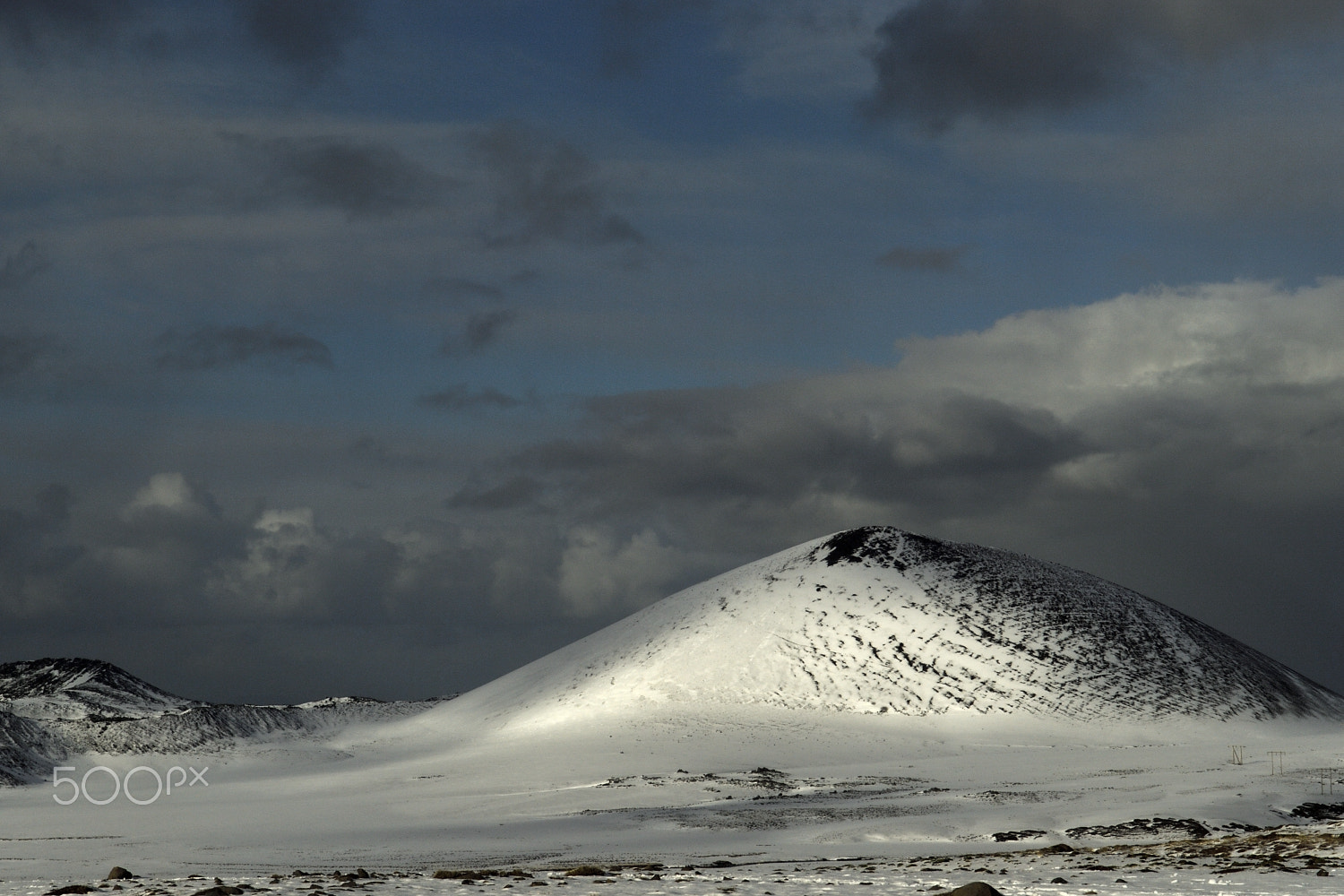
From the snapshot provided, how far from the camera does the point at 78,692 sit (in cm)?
11569

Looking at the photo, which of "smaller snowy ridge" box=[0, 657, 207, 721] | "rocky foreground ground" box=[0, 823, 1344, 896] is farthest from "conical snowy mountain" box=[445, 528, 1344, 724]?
"rocky foreground ground" box=[0, 823, 1344, 896]

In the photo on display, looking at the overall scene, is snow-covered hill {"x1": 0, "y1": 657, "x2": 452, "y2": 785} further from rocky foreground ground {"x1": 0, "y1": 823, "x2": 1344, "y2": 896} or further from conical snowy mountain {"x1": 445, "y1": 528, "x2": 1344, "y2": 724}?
rocky foreground ground {"x1": 0, "y1": 823, "x2": 1344, "y2": 896}

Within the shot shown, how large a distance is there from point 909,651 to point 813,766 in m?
23.6

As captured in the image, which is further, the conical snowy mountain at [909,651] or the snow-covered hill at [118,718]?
the conical snowy mountain at [909,651]

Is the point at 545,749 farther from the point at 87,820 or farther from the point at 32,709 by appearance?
the point at 32,709

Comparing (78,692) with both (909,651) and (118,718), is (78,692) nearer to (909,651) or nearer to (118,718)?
(118,718)

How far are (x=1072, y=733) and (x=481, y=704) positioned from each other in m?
45.4

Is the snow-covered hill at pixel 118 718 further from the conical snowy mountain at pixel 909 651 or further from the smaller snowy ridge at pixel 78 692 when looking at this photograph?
the conical snowy mountain at pixel 909 651

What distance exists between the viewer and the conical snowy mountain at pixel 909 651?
80688 mm

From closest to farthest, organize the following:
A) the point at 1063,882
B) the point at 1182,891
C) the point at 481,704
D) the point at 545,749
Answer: the point at 1182,891 < the point at 1063,882 < the point at 545,749 < the point at 481,704

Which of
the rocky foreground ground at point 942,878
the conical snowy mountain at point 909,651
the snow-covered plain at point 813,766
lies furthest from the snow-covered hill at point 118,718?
the rocky foreground ground at point 942,878

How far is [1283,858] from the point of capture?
25.8 meters

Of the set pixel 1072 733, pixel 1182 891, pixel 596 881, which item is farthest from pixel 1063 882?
A: pixel 1072 733

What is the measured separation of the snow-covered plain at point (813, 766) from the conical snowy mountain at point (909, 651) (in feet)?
0.86
